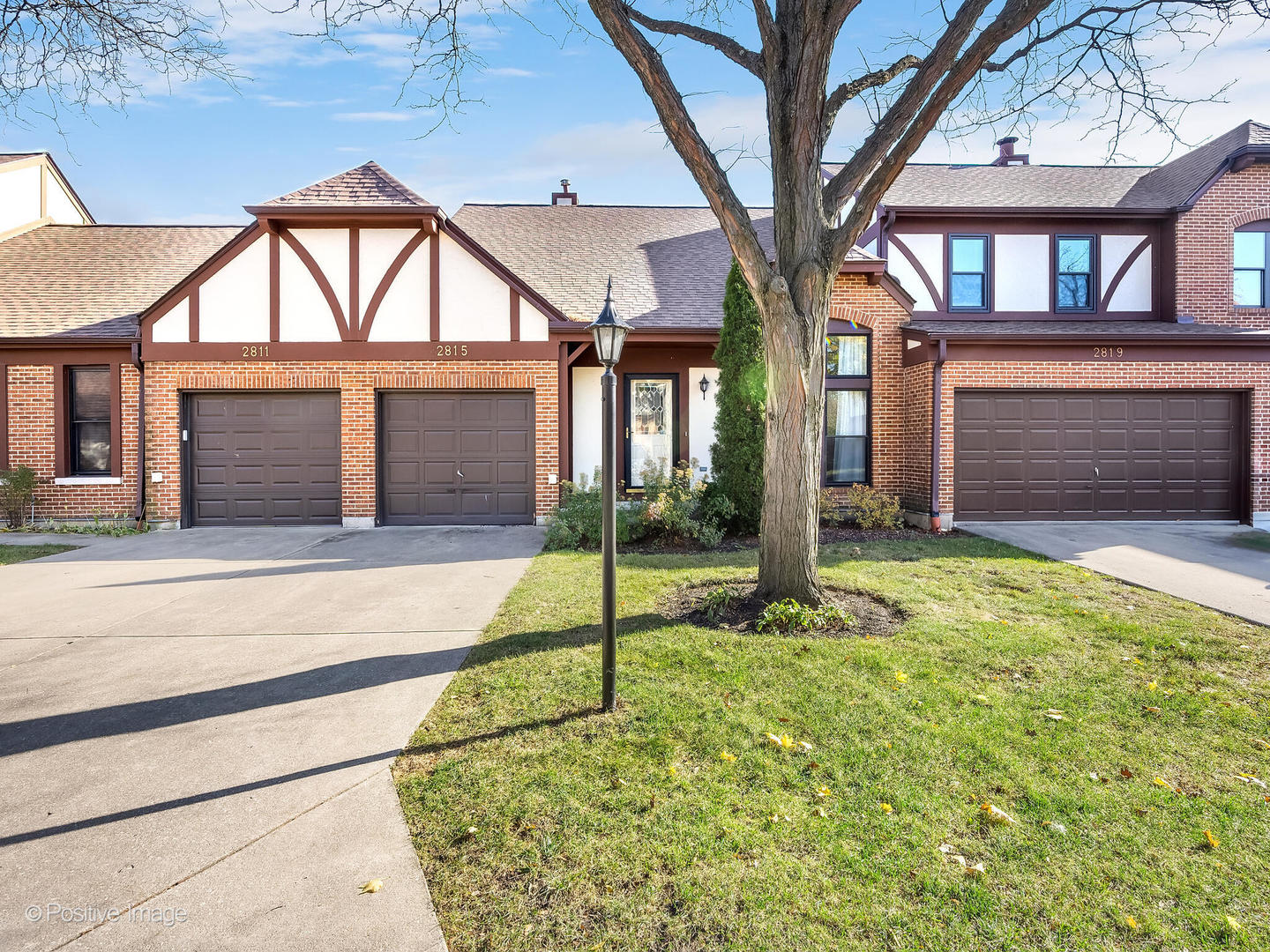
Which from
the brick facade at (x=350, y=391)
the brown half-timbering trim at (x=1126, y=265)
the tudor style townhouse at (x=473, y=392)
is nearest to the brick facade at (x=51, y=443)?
the tudor style townhouse at (x=473, y=392)

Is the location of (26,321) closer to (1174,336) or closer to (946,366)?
(946,366)

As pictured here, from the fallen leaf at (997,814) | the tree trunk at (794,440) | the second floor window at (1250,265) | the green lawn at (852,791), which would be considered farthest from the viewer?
the second floor window at (1250,265)

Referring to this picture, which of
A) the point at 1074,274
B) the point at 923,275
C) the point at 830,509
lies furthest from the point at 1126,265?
the point at 830,509

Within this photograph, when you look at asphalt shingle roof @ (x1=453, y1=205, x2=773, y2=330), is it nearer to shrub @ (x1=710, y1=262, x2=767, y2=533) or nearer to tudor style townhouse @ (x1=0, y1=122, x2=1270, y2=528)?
tudor style townhouse @ (x1=0, y1=122, x2=1270, y2=528)

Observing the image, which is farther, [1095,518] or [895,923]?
[1095,518]

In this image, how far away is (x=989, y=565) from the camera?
820 cm

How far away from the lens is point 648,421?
12.9 meters

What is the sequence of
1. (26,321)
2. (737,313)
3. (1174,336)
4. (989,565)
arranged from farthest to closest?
(26,321) < (1174,336) < (737,313) < (989,565)

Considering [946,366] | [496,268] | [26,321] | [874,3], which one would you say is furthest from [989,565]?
[26,321]

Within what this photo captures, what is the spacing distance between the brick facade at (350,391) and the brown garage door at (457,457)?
31 centimetres

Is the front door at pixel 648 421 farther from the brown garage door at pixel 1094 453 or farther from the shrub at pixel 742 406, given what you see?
the brown garage door at pixel 1094 453

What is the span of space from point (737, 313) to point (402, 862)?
29.2 feet

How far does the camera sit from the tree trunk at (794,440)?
584cm

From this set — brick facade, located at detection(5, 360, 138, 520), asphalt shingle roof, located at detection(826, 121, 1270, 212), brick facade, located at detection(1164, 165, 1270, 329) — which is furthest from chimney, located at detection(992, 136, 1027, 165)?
brick facade, located at detection(5, 360, 138, 520)
